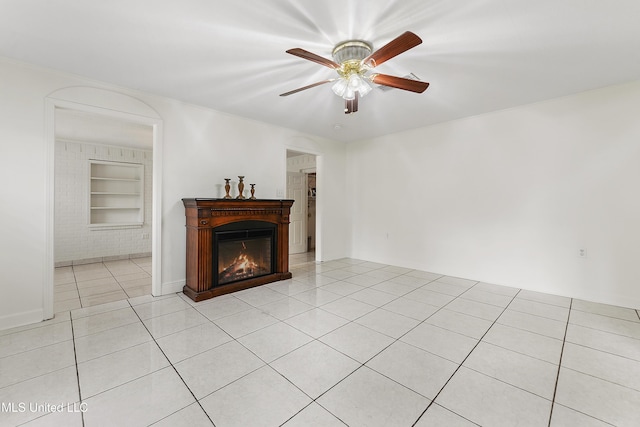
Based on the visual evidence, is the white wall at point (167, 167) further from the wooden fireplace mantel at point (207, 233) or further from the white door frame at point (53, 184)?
the wooden fireplace mantel at point (207, 233)

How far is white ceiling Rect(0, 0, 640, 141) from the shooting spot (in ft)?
6.10

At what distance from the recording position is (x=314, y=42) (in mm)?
2248

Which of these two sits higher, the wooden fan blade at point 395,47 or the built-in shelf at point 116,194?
the wooden fan blade at point 395,47

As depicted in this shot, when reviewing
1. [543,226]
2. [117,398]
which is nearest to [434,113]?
[543,226]

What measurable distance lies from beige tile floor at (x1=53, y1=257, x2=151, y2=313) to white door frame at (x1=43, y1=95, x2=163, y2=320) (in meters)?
0.33

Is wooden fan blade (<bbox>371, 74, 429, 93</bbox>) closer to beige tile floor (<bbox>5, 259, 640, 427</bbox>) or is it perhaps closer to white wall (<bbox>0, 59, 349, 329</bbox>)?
beige tile floor (<bbox>5, 259, 640, 427</bbox>)

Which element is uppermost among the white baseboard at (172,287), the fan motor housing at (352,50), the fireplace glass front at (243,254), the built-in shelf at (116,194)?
the fan motor housing at (352,50)

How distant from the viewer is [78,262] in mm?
5250

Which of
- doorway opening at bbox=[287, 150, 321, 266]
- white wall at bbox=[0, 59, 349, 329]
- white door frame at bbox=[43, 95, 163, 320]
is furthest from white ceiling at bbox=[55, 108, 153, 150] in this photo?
doorway opening at bbox=[287, 150, 321, 266]

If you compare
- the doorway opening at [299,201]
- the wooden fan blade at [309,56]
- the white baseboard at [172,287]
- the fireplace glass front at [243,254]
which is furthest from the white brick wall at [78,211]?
the wooden fan blade at [309,56]

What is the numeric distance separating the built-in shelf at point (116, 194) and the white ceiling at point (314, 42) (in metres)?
3.59

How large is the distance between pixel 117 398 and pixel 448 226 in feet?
14.8

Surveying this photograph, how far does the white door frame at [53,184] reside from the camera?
8.84ft

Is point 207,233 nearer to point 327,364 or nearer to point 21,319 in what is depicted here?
point 21,319
